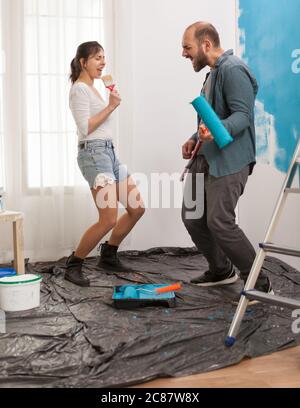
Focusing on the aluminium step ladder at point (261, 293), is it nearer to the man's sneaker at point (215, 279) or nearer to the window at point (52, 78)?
the man's sneaker at point (215, 279)

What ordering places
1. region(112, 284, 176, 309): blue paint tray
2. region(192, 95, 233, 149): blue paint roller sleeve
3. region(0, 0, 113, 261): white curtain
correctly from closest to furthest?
1. region(192, 95, 233, 149): blue paint roller sleeve
2. region(112, 284, 176, 309): blue paint tray
3. region(0, 0, 113, 261): white curtain

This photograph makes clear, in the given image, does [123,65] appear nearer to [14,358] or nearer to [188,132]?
[188,132]

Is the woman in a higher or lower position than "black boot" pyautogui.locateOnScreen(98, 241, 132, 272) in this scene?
higher

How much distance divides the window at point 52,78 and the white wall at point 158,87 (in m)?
0.30

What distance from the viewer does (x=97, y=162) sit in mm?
2953

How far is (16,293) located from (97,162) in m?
0.87

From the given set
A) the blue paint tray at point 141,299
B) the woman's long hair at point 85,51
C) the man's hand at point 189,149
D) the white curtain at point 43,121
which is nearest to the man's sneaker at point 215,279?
the blue paint tray at point 141,299

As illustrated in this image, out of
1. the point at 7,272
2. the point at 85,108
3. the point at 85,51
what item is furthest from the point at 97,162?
the point at 7,272

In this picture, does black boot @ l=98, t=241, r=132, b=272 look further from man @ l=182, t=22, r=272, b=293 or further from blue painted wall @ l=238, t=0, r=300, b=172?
blue painted wall @ l=238, t=0, r=300, b=172

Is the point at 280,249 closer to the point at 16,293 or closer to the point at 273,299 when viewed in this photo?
the point at 273,299

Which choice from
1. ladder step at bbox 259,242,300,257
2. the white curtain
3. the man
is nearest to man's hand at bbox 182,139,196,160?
the man

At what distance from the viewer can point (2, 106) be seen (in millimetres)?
3594

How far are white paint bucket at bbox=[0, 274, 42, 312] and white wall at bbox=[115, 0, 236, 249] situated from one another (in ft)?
4.56

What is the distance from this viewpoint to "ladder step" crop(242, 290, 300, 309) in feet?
6.24
